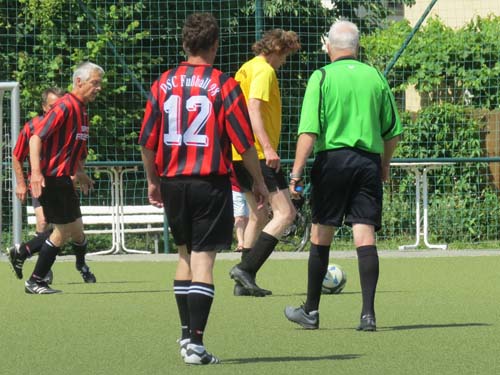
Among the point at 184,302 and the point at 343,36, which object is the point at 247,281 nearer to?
the point at 343,36

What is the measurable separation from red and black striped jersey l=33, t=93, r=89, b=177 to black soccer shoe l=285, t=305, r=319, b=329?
3.09 metres

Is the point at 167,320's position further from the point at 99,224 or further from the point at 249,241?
the point at 99,224

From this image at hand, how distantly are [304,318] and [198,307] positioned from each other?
1585mm

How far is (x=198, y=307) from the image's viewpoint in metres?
6.78

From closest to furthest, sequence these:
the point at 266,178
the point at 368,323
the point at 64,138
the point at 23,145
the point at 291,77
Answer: the point at 368,323 → the point at 266,178 → the point at 64,138 → the point at 23,145 → the point at 291,77

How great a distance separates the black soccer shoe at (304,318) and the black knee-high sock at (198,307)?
1.53 m

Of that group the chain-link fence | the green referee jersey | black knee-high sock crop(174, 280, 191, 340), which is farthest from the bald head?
the chain-link fence

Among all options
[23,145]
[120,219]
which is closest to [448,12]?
[120,219]

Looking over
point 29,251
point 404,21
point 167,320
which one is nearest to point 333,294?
point 167,320

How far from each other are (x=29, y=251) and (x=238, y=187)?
1.98 meters

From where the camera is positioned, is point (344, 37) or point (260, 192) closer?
point (260, 192)

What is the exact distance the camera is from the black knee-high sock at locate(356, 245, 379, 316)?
808cm

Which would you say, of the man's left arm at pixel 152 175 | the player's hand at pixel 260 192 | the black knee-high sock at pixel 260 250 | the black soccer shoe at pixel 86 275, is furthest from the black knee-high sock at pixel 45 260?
the player's hand at pixel 260 192

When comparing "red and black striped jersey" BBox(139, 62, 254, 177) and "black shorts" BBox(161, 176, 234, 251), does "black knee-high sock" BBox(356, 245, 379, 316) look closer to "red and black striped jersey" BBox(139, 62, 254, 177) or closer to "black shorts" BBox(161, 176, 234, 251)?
"black shorts" BBox(161, 176, 234, 251)
